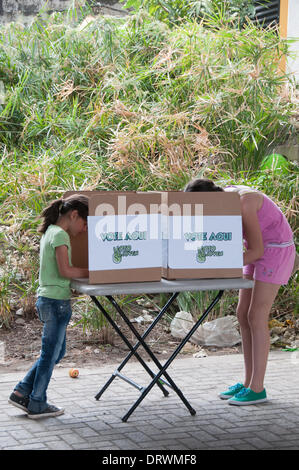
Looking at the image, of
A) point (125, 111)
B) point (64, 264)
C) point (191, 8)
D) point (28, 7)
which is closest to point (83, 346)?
point (64, 264)

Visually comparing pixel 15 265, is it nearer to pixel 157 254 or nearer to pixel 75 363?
pixel 75 363

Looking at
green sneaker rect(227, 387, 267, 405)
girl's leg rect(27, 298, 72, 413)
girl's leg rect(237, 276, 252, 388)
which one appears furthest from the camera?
girl's leg rect(237, 276, 252, 388)

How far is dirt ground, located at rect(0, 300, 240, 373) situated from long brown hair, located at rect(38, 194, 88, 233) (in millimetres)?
1972

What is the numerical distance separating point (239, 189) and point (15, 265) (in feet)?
10.9

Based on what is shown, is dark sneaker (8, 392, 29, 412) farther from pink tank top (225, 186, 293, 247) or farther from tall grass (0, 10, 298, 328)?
tall grass (0, 10, 298, 328)

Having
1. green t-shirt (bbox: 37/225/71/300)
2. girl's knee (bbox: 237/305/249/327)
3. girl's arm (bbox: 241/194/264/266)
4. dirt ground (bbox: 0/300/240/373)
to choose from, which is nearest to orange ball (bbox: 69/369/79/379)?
dirt ground (bbox: 0/300/240/373)

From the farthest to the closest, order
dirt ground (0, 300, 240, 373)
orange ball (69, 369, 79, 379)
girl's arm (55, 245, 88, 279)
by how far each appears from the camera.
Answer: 1. dirt ground (0, 300, 240, 373)
2. orange ball (69, 369, 79, 379)
3. girl's arm (55, 245, 88, 279)

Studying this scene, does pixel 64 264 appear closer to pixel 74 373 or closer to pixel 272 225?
pixel 272 225

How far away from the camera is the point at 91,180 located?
8.12 meters

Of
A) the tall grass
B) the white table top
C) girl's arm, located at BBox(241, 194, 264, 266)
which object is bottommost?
the white table top

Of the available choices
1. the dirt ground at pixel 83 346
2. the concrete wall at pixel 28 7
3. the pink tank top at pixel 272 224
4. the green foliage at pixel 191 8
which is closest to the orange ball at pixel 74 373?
the dirt ground at pixel 83 346

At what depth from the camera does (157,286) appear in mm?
4559

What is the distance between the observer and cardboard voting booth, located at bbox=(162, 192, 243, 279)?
4.71 metres

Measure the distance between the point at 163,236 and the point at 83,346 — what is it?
7.99 feet
